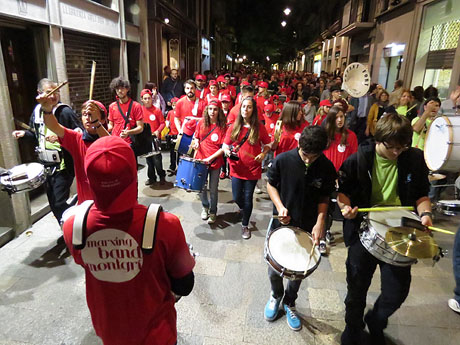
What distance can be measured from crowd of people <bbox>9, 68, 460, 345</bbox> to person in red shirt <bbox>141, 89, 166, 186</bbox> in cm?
67

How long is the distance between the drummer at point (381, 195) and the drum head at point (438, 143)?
100 centimetres

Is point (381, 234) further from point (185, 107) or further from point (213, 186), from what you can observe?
point (185, 107)

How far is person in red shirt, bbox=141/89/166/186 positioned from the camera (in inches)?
261

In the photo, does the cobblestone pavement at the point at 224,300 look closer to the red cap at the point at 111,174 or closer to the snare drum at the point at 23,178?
the snare drum at the point at 23,178

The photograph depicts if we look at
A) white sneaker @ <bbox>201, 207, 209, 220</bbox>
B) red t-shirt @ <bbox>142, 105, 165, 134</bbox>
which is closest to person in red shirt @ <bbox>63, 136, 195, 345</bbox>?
white sneaker @ <bbox>201, 207, 209, 220</bbox>

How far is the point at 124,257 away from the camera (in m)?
1.41

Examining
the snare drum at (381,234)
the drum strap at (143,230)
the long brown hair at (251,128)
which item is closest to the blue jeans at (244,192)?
the long brown hair at (251,128)

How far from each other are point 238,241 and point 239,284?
3.34 feet

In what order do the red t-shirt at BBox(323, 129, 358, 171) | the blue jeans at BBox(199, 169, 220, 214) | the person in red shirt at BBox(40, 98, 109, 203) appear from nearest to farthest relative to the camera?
the person in red shirt at BBox(40, 98, 109, 203), the red t-shirt at BBox(323, 129, 358, 171), the blue jeans at BBox(199, 169, 220, 214)

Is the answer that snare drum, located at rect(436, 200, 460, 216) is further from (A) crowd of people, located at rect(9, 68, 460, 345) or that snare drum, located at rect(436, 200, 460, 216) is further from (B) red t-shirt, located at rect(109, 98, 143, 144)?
(B) red t-shirt, located at rect(109, 98, 143, 144)

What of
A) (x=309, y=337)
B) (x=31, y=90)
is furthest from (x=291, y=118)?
(x=31, y=90)

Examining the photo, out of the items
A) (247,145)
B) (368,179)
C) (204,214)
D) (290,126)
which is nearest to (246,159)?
(247,145)

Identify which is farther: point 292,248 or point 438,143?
point 438,143

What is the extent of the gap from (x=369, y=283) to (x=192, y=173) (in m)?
2.59
